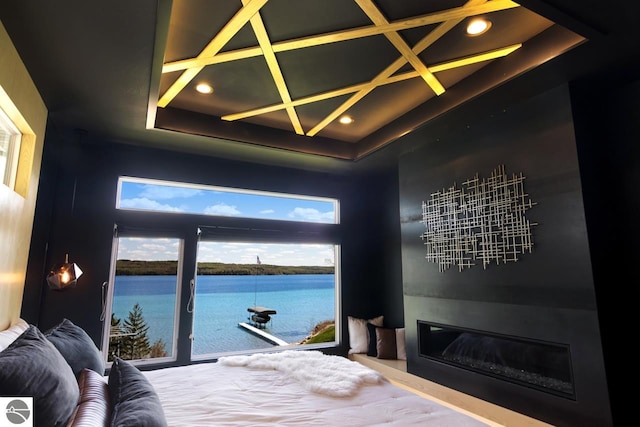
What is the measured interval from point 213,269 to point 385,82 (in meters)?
2.91

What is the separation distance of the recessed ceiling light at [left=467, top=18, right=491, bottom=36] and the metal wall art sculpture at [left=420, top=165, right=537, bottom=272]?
115 cm

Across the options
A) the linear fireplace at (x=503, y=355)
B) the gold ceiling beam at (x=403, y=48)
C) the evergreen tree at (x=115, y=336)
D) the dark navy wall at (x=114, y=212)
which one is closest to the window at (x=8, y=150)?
the dark navy wall at (x=114, y=212)

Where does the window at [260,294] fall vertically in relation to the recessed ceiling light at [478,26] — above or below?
below

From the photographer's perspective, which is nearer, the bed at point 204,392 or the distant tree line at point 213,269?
the bed at point 204,392

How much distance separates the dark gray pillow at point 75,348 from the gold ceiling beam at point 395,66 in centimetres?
278

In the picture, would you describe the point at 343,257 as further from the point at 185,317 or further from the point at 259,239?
the point at 185,317

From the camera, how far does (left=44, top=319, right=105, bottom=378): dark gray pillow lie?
6.18ft

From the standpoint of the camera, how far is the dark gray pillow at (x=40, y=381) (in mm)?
1135

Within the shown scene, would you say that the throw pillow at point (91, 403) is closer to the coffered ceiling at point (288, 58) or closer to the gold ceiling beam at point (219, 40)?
the coffered ceiling at point (288, 58)

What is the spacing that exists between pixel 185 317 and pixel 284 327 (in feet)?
4.44

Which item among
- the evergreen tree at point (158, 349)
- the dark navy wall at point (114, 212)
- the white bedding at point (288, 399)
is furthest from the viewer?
the evergreen tree at point (158, 349)

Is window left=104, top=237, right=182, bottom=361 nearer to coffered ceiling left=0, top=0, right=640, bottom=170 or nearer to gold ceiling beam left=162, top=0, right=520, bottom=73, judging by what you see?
coffered ceiling left=0, top=0, right=640, bottom=170

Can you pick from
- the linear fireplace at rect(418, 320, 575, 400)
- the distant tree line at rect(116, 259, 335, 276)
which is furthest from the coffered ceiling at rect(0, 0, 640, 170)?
the linear fireplace at rect(418, 320, 575, 400)

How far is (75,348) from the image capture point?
6.48ft
